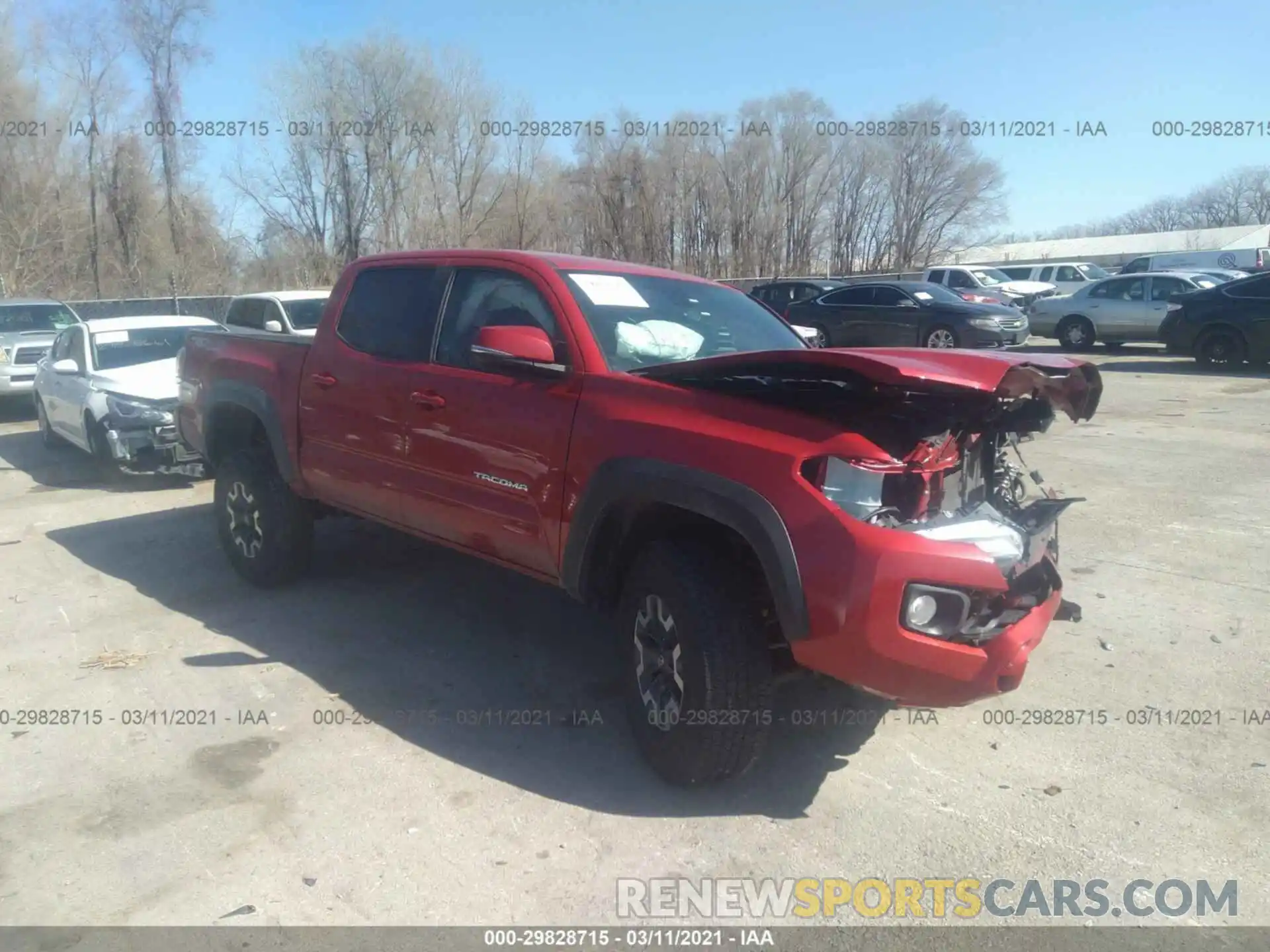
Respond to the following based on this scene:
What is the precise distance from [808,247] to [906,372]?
1857 inches

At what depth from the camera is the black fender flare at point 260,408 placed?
5.68m

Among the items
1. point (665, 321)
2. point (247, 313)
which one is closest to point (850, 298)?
point (247, 313)

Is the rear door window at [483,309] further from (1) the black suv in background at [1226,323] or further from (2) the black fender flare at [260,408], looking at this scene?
(1) the black suv in background at [1226,323]

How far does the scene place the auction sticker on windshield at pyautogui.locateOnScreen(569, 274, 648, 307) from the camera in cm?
444

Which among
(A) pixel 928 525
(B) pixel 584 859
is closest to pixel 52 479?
(B) pixel 584 859

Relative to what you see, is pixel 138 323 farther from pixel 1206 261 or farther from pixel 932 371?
pixel 1206 261

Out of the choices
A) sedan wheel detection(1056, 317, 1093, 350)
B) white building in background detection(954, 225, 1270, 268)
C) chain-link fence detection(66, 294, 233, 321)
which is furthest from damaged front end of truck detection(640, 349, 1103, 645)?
white building in background detection(954, 225, 1270, 268)

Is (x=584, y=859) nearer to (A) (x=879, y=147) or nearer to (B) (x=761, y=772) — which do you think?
(B) (x=761, y=772)

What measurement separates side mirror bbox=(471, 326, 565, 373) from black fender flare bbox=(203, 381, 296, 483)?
81.5 inches

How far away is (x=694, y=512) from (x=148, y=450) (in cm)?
704

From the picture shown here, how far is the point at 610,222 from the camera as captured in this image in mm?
36375

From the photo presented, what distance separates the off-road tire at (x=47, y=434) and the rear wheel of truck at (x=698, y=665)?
9797 mm

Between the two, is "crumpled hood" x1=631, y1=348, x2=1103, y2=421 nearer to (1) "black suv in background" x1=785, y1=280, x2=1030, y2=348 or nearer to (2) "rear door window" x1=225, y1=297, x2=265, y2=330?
(2) "rear door window" x1=225, y1=297, x2=265, y2=330

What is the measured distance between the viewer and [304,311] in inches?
510
